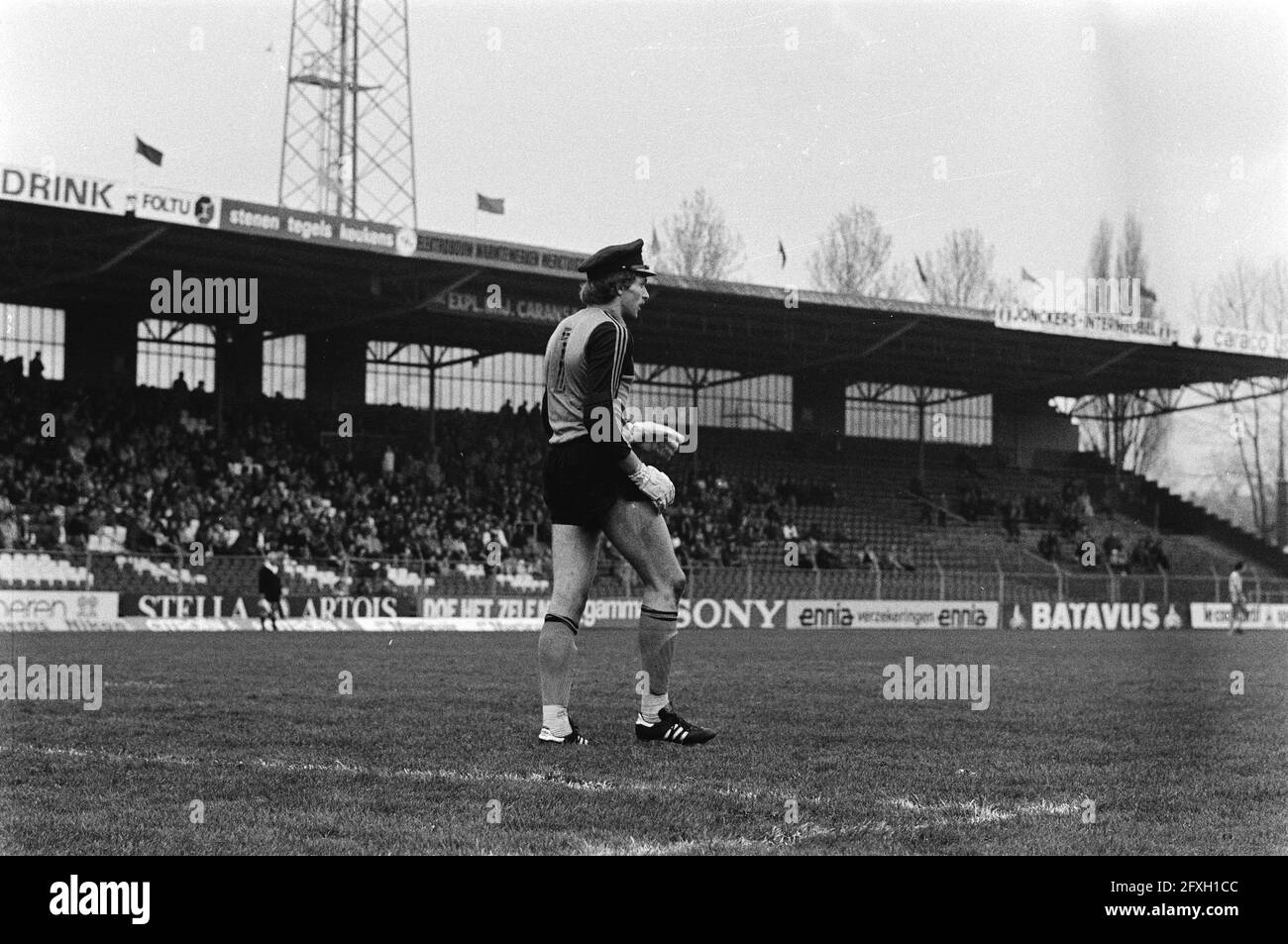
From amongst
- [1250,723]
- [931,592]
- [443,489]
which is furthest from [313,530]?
[1250,723]

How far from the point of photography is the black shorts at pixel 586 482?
22.9ft

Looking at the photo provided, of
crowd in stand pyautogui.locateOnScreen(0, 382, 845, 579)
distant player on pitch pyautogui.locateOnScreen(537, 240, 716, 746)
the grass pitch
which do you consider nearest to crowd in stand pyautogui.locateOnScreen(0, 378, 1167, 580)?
crowd in stand pyautogui.locateOnScreen(0, 382, 845, 579)

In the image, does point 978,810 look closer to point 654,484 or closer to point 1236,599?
point 654,484

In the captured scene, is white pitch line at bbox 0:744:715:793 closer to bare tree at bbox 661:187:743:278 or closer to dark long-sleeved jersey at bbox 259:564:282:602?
dark long-sleeved jersey at bbox 259:564:282:602

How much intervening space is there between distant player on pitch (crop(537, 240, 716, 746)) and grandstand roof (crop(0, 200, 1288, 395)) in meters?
24.2

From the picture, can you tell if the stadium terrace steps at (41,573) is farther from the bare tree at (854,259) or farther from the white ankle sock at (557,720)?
the bare tree at (854,259)

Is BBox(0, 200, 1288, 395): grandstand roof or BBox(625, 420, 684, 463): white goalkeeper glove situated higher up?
BBox(0, 200, 1288, 395): grandstand roof

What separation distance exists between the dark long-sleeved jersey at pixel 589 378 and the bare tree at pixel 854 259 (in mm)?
36036

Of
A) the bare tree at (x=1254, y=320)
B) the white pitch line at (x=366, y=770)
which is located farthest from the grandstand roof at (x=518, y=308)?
the white pitch line at (x=366, y=770)

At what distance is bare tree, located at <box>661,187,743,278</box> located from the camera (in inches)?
1622

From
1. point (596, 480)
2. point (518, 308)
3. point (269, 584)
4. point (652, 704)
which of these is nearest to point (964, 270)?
point (518, 308)
